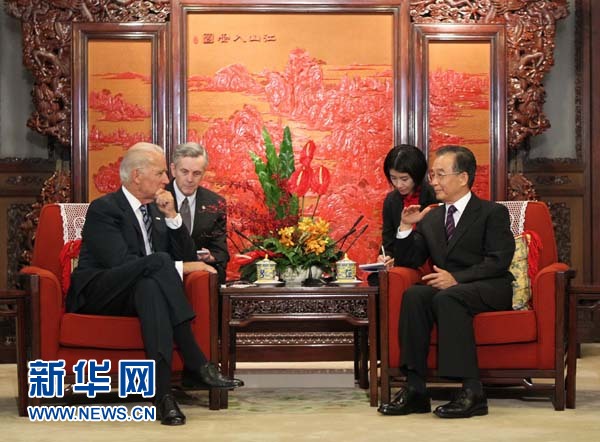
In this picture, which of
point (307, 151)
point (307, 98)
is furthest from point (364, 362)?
point (307, 98)

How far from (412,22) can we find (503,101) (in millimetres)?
644

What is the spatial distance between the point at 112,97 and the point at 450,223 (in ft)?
7.42

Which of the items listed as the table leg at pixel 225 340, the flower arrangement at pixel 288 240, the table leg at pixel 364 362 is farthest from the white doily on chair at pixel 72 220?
the table leg at pixel 364 362

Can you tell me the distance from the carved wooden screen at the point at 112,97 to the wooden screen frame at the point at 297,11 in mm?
75

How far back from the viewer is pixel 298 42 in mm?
5930

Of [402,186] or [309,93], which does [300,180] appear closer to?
[309,93]

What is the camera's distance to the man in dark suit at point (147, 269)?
3846 millimetres

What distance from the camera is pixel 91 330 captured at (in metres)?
4.00

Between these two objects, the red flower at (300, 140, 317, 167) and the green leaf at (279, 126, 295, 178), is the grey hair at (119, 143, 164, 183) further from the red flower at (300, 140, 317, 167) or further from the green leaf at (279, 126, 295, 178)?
the red flower at (300, 140, 317, 167)

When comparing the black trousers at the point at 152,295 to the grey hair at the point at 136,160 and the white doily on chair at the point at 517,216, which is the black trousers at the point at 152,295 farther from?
the white doily on chair at the point at 517,216

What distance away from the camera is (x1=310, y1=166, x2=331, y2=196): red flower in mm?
5014

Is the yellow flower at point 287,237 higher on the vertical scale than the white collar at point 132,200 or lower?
lower

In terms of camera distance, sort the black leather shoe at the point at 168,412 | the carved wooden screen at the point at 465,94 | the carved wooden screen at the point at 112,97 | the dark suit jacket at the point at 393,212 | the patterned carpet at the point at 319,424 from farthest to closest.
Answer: the carved wooden screen at the point at 465,94 → the carved wooden screen at the point at 112,97 → the dark suit jacket at the point at 393,212 → the black leather shoe at the point at 168,412 → the patterned carpet at the point at 319,424

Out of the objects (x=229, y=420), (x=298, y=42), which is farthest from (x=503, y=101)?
(x=229, y=420)
